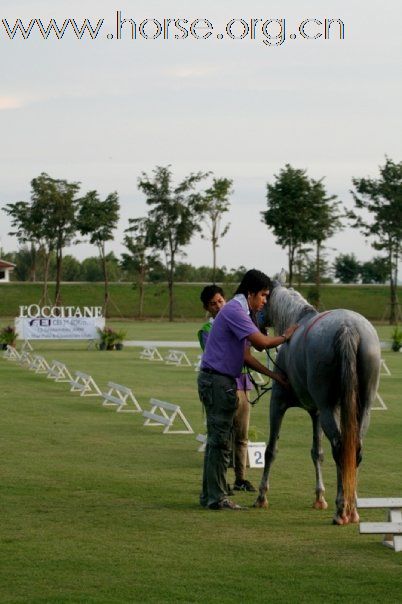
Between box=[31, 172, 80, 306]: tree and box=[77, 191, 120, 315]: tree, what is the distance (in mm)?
838

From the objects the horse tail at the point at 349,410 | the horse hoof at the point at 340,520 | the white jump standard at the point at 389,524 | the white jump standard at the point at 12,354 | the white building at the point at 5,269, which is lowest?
the white jump standard at the point at 12,354

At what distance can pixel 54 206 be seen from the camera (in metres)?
86.7

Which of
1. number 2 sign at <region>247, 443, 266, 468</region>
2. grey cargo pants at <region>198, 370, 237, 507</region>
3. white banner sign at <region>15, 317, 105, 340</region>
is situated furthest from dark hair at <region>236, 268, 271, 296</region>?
white banner sign at <region>15, 317, 105, 340</region>

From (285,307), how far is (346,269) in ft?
337

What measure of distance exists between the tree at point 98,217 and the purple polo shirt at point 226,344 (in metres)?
75.3

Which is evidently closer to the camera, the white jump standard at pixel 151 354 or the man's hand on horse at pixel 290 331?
the man's hand on horse at pixel 290 331

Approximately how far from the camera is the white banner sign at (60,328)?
151ft

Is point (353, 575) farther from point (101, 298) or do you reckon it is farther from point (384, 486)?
point (101, 298)

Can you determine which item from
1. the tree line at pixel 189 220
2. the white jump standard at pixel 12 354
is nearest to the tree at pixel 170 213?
the tree line at pixel 189 220

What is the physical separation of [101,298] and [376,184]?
22331 mm

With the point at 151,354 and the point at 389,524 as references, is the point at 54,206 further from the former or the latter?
→ the point at 389,524

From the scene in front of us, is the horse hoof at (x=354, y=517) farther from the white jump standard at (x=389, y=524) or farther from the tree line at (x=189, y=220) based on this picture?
the tree line at (x=189, y=220)

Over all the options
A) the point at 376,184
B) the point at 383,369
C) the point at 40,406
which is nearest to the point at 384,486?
the point at 40,406

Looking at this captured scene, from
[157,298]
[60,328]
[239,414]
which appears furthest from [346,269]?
[239,414]
